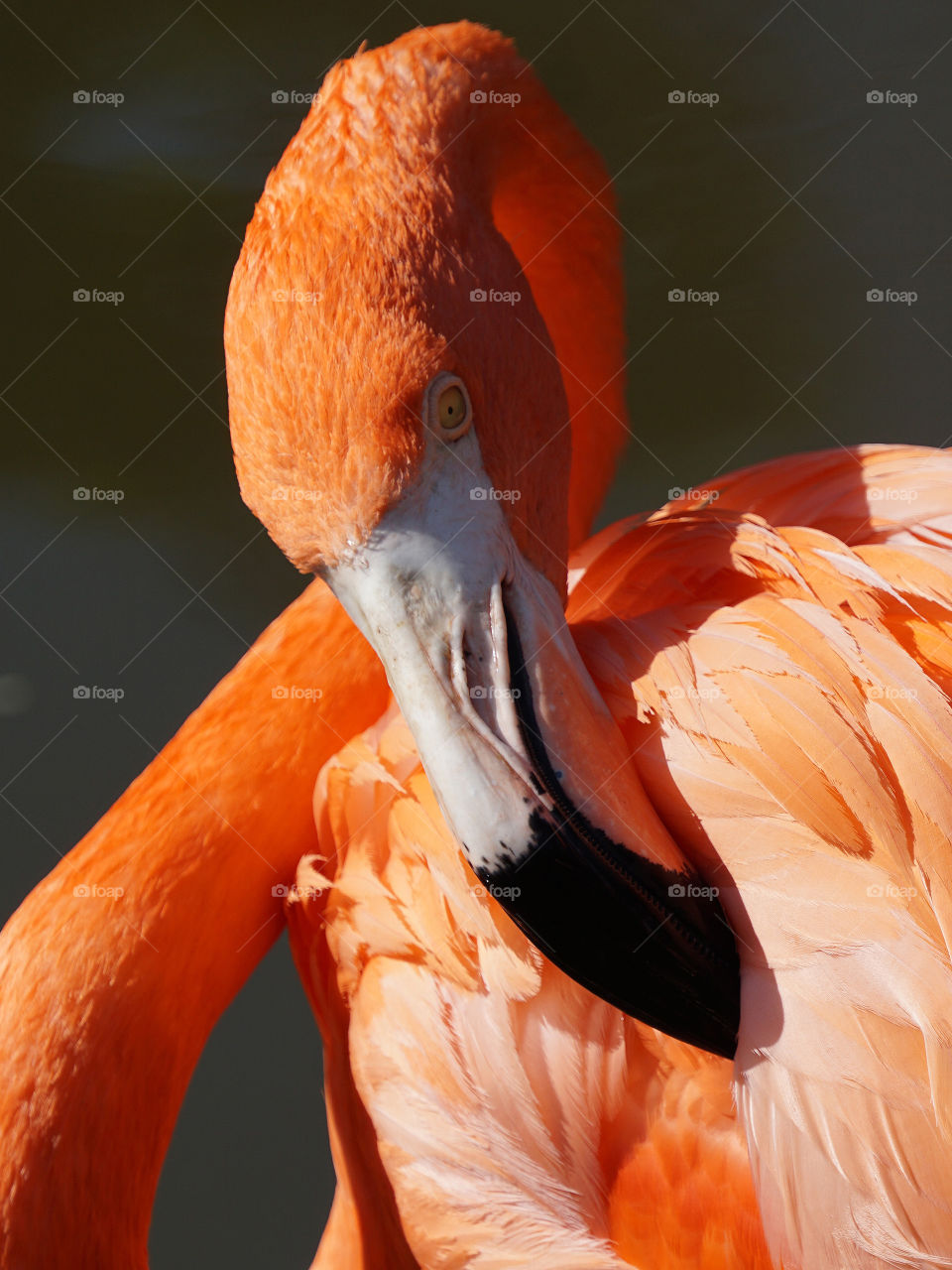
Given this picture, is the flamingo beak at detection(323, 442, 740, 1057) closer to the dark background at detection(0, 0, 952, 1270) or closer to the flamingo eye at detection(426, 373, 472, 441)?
the flamingo eye at detection(426, 373, 472, 441)

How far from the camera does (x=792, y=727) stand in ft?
6.14

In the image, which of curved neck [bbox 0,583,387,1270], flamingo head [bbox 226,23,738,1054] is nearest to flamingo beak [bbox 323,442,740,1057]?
flamingo head [bbox 226,23,738,1054]

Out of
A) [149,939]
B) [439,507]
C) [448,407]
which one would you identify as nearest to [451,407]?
[448,407]

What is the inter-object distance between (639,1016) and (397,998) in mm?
472

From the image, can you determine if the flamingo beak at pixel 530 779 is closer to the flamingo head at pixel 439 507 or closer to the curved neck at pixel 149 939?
the flamingo head at pixel 439 507

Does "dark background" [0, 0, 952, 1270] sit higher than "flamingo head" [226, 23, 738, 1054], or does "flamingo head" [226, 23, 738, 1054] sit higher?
"dark background" [0, 0, 952, 1270]

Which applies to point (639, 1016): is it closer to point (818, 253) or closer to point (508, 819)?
point (508, 819)

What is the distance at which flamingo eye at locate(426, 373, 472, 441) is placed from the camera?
1.79 metres

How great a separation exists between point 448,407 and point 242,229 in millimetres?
2874

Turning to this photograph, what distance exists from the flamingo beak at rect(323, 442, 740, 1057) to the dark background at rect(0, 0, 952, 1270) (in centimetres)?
242

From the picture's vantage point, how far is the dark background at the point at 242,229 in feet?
13.8

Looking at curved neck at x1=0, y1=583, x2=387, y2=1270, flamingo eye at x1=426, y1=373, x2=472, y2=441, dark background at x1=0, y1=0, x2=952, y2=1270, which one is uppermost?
dark background at x1=0, y1=0, x2=952, y2=1270

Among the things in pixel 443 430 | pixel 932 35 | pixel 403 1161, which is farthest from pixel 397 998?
pixel 932 35

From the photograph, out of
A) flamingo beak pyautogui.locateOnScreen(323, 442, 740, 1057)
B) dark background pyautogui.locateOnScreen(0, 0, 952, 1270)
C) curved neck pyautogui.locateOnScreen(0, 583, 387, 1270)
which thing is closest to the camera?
flamingo beak pyautogui.locateOnScreen(323, 442, 740, 1057)
